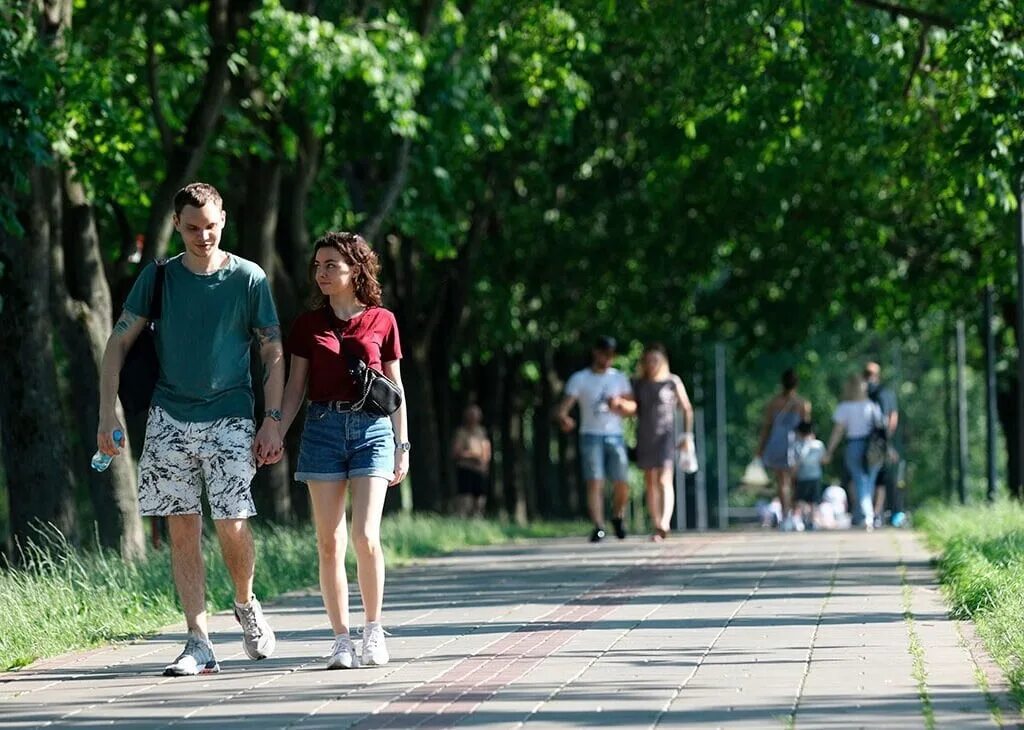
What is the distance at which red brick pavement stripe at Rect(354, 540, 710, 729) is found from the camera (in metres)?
8.12

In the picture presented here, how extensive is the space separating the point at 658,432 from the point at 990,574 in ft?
29.5

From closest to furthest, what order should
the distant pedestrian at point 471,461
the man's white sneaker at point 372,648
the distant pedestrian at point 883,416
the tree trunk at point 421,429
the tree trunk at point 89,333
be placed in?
1. the man's white sneaker at point 372,648
2. the tree trunk at point 89,333
3. the distant pedestrian at point 883,416
4. the tree trunk at point 421,429
5. the distant pedestrian at point 471,461

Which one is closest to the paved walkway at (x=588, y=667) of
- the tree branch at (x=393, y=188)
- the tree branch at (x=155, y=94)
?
the tree branch at (x=155, y=94)

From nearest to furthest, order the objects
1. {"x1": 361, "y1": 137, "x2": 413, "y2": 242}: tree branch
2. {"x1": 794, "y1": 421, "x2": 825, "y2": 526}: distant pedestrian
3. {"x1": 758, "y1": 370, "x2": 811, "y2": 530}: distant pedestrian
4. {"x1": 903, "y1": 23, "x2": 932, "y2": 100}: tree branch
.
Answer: {"x1": 903, "y1": 23, "x2": 932, "y2": 100}: tree branch
{"x1": 361, "y1": 137, "x2": 413, "y2": 242}: tree branch
{"x1": 758, "y1": 370, "x2": 811, "y2": 530}: distant pedestrian
{"x1": 794, "y1": 421, "x2": 825, "y2": 526}: distant pedestrian

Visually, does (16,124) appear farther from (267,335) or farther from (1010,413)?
(1010,413)

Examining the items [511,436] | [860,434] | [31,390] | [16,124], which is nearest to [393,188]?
[860,434]

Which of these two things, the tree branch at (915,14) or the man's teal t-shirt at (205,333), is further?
the tree branch at (915,14)

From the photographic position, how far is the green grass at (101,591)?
1109 centimetres

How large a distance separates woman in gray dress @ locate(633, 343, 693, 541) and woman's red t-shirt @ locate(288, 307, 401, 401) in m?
11.4

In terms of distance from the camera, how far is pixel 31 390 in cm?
1598

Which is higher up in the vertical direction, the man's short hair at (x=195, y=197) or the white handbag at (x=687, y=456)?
the man's short hair at (x=195, y=197)

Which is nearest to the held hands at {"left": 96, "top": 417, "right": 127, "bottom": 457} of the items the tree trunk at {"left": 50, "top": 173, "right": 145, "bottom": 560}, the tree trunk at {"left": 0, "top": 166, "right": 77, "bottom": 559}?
the tree trunk at {"left": 0, "top": 166, "right": 77, "bottom": 559}

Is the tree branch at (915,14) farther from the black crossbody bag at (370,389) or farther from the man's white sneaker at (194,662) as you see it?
the man's white sneaker at (194,662)

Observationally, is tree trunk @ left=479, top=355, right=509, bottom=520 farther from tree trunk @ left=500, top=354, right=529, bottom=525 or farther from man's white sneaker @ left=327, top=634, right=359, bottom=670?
man's white sneaker @ left=327, top=634, right=359, bottom=670
